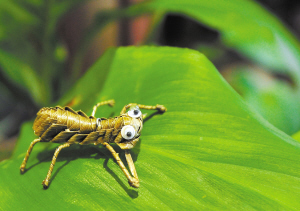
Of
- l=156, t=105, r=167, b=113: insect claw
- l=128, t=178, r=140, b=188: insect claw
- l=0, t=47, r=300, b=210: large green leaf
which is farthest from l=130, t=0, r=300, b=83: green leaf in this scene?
l=128, t=178, r=140, b=188: insect claw

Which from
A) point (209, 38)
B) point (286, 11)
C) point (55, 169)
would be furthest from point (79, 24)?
point (286, 11)

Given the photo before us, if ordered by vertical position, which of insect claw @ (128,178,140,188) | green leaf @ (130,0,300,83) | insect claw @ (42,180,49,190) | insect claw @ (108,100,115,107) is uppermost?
green leaf @ (130,0,300,83)

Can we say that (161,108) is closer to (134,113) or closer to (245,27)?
(134,113)

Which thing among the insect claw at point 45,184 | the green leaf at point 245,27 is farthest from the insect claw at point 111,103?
the green leaf at point 245,27

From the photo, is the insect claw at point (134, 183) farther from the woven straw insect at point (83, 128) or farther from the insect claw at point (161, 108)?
the insect claw at point (161, 108)

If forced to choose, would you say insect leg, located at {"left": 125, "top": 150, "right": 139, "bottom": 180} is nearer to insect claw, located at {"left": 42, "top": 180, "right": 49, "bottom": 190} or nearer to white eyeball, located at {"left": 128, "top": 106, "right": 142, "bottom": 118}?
white eyeball, located at {"left": 128, "top": 106, "right": 142, "bottom": 118}

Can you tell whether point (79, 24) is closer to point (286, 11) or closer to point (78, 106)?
point (78, 106)
